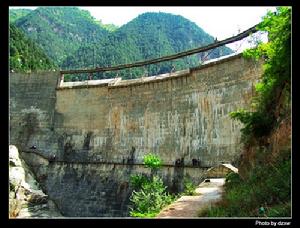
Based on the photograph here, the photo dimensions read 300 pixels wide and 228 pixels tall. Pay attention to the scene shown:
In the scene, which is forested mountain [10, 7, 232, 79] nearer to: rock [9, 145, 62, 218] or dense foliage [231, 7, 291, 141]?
rock [9, 145, 62, 218]

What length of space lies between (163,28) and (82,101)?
6163 centimetres

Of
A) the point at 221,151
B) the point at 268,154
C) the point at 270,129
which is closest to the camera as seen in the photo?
the point at 268,154

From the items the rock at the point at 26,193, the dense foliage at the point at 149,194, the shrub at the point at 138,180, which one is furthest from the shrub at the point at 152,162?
the rock at the point at 26,193

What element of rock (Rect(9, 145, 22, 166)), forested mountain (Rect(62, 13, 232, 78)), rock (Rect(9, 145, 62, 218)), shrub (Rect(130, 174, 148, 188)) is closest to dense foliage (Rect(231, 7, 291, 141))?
shrub (Rect(130, 174, 148, 188))

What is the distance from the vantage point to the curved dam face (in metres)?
15.7

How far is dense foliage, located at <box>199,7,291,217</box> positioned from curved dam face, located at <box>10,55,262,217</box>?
192 inches

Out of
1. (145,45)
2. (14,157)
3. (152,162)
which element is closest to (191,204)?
(152,162)

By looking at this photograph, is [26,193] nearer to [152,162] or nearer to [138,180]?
[138,180]

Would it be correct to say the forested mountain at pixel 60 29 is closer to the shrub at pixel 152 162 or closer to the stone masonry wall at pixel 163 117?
the stone masonry wall at pixel 163 117

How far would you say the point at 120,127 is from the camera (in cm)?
2044

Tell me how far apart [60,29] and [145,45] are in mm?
38576
